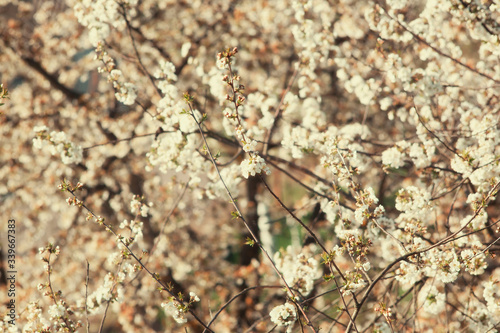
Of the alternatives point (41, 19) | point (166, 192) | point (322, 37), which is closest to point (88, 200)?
point (166, 192)

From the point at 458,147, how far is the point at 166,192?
207 inches

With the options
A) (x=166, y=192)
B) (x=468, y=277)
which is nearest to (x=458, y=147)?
(x=468, y=277)

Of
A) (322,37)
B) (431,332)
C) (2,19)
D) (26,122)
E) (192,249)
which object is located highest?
(2,19)

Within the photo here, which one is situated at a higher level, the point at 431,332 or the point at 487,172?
the point at 487,172

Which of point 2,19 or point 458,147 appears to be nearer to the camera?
point 458,147

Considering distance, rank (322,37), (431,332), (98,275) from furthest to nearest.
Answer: (98,275) < (431,332) < (322,37)

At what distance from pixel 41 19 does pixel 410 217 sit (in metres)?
7.64

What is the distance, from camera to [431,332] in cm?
503

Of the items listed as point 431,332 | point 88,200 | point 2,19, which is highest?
point 2,19

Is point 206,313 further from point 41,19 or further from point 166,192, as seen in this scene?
point 41,19

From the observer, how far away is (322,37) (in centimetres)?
462

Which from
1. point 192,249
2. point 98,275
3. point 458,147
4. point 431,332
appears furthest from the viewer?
point 192,249

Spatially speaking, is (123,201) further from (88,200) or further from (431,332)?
(431,332)

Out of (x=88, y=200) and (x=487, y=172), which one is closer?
(x=487, y=172)
